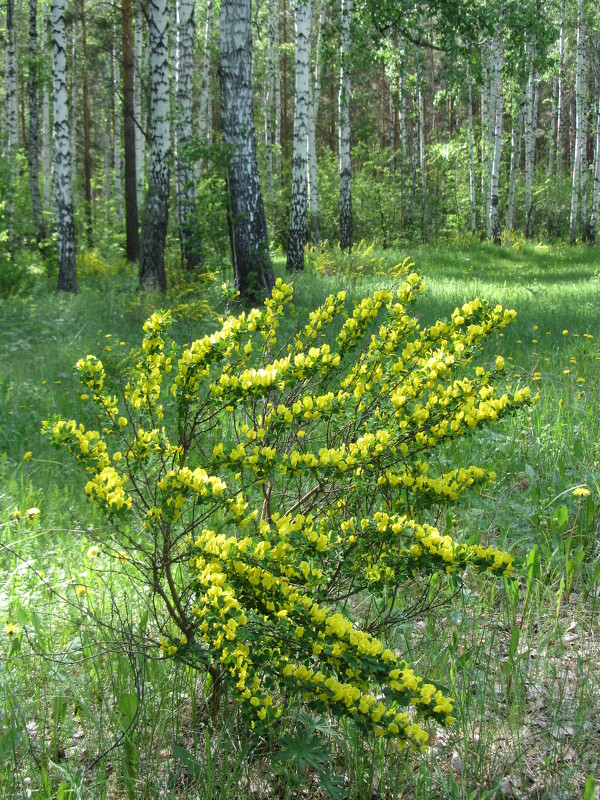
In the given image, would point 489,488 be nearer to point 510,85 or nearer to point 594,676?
point 594,676

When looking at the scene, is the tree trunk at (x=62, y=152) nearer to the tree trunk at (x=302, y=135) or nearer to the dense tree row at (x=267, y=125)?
the dense tree row at (x=267, y=125)

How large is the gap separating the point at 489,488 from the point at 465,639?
1.29 metres

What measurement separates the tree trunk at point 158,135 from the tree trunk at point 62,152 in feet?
6.02

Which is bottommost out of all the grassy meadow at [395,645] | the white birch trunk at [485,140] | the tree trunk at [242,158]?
the grassy meadow at [395,645]

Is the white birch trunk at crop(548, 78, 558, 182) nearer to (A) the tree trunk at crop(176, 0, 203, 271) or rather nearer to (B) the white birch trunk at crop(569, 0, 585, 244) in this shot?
(B) the white birch trunk at crop(569, 0, 585, 244)

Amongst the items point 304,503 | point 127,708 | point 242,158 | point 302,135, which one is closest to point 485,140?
point 302,135

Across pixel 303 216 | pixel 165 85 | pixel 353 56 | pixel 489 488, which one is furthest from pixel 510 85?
pixel 489 488

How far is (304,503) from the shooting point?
7.86 feet

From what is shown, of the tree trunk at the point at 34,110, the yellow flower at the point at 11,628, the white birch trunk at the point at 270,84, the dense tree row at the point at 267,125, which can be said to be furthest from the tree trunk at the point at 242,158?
the white birch trunk at the point at 270,84

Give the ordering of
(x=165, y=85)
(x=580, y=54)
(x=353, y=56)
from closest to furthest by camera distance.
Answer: (x=165, y=85) < (x=353, y=56) < (x=580, y=54)

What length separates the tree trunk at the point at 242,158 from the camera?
8.17m

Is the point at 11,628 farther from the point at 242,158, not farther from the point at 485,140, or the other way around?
the point at 485,140

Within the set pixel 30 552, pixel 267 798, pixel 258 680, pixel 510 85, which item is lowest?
pixel 267 798

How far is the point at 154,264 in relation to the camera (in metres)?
9.98
